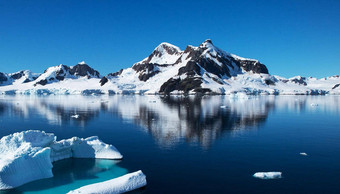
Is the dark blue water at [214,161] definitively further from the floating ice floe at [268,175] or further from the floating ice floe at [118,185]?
the floating ice floe at [118,185]

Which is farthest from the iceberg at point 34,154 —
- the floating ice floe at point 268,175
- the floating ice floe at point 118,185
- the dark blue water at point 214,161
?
the floating ice floe at point 268,175

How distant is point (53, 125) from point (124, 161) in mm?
23840

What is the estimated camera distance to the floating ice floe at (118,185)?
14.8 meters

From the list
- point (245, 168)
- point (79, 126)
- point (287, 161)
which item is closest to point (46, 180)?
point (245, 168)

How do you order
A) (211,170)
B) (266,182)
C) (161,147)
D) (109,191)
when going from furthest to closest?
(161,147), (211,170), (266,182), (109,191)

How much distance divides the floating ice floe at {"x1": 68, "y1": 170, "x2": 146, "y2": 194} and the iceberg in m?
4.78

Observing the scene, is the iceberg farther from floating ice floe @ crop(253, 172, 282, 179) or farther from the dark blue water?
floating ice floe @ crop(253, 172, 282, 179)

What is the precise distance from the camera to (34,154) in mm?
17938

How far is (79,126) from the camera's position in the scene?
3972cm

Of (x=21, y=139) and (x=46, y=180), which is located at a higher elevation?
(x=21, y=139)

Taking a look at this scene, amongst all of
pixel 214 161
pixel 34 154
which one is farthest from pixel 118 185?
pixel 214 161

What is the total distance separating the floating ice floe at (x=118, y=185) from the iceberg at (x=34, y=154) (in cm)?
478

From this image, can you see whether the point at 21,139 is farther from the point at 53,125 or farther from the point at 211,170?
the point at 53,125

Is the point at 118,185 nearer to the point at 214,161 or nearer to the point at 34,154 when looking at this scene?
the point at 34,154
